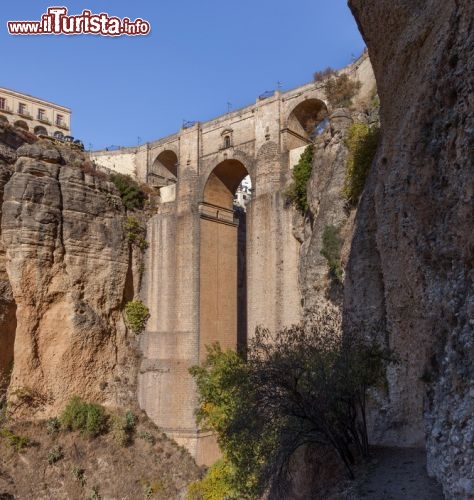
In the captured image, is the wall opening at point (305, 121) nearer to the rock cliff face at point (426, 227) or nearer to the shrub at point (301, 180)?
the shrub at point (301, 180)

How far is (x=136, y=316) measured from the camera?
67.9 ft

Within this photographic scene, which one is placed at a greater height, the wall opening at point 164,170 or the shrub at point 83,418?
the wall opening at point 164,170

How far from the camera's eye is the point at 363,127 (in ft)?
44.8

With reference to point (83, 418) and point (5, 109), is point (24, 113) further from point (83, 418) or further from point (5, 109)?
point (83, 418)

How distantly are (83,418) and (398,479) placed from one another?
1318 centimetres

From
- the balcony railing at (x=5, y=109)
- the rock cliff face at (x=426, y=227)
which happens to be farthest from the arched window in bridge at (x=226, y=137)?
the balcony railing at (x=5, y=109)

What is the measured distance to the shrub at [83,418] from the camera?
57.7 feet

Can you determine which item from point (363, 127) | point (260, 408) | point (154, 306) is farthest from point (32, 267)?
point (260, 408)

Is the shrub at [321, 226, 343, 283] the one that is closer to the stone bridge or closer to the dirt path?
the stone bridge

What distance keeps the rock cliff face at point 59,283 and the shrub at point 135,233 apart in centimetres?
36

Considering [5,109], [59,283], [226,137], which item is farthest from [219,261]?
[5,109]

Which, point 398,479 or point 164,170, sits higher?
point 164,170

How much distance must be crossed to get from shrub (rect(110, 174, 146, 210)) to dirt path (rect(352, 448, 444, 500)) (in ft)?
51.9

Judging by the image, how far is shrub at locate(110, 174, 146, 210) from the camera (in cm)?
2186
